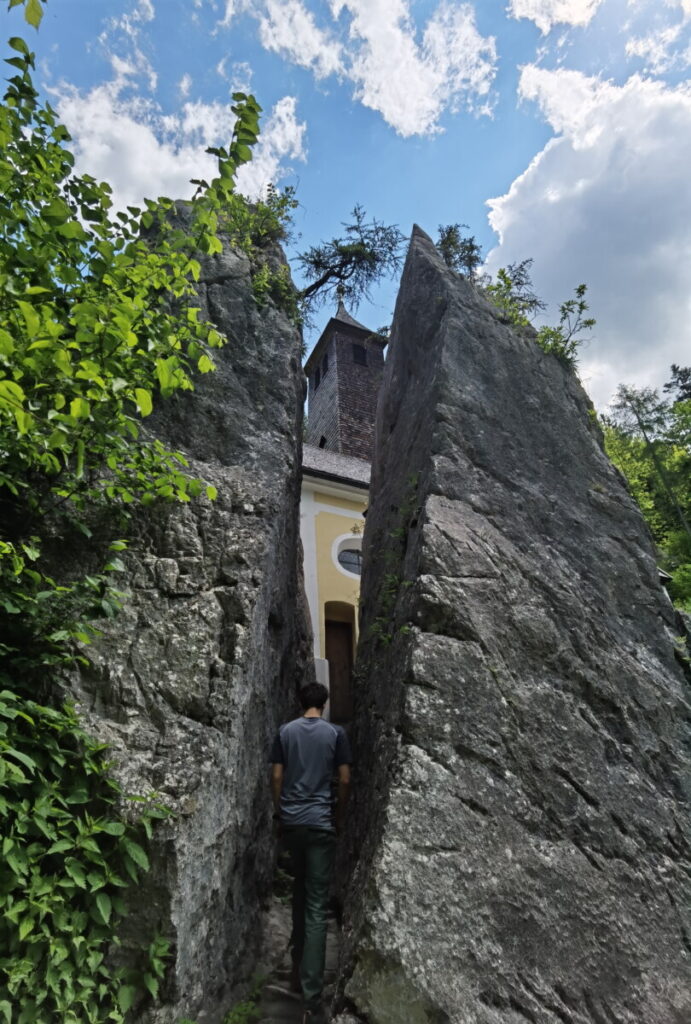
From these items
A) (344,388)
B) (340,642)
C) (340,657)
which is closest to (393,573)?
(340,657)

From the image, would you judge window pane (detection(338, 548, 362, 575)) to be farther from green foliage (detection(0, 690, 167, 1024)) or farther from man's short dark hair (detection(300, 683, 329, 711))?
green foliage (detection(0, 690, 167, 1024))

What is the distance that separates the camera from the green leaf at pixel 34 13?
163cm

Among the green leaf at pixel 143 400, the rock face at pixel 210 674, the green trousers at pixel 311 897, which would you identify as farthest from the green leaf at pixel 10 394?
the green trousers at pixel 311 897

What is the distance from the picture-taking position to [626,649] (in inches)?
213

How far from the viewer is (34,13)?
5.37ft

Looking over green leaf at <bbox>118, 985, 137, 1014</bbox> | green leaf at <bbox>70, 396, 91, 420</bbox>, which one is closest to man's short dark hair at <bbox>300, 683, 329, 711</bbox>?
green leaf at <bbox>118, 985, 137, 1014</bbox>

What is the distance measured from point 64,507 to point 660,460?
2544 cm

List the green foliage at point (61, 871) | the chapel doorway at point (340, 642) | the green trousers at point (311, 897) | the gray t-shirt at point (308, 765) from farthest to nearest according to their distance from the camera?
the chapel doorway at point (340, 642) → the gray t-shirt at point (308, 765) → the green trousers at point (311, 897) → the green foliage at point (61, 871)

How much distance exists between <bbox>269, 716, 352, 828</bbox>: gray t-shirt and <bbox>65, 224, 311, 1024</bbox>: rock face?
1.15 ft

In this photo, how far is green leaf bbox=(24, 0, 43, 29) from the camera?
163 cm

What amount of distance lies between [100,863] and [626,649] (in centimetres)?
442

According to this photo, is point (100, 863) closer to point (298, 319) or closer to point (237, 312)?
point (237, 312)

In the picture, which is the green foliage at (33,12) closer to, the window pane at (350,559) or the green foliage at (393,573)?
the green foliage at (393,573)

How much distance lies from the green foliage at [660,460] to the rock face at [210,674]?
60.7ft
